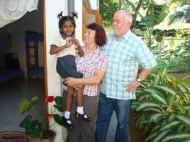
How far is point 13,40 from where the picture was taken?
1128cm

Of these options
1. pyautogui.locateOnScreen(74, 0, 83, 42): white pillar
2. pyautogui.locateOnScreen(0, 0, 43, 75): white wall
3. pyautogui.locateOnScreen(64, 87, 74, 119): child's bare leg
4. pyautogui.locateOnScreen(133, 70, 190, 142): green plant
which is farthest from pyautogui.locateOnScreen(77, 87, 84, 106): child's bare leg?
pyautogui.locateOnScreen(0, 0, 43, 75): white wall

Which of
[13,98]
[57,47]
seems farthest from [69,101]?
[13,98]

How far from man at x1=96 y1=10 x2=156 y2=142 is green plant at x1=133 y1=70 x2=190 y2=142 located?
0.40 meters

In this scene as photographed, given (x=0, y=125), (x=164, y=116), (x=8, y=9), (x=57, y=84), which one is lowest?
(x=0, y=125)

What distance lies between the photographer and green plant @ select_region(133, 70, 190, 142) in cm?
433

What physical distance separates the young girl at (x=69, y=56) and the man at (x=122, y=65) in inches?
11.3

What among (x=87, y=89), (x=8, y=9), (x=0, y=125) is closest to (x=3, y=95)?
(x=0, y=125)

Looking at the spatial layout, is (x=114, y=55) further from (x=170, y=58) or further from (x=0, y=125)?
(x=170, y=58)

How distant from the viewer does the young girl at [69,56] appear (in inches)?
170

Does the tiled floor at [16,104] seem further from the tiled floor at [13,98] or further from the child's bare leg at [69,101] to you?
the child's bare leg at [69,101]

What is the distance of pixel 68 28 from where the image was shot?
4.39 meters

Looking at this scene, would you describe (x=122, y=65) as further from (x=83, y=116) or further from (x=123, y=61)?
(x=83, y=116)

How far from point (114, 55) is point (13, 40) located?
292 inches

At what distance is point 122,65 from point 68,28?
0.69 m
